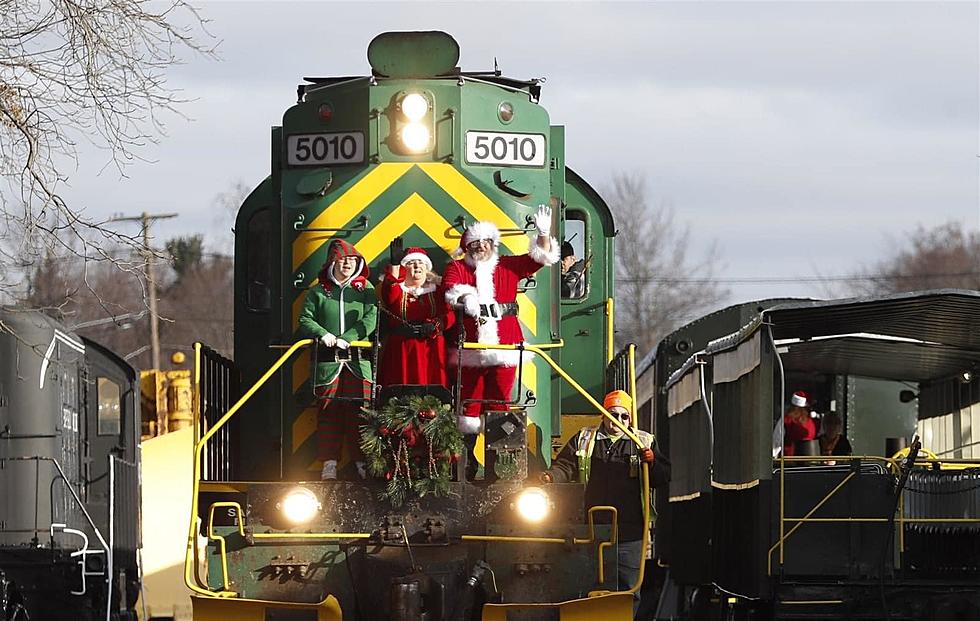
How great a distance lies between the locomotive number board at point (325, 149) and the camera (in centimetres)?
1044

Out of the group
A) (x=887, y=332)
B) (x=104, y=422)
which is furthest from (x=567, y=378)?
(x=104, y=422)

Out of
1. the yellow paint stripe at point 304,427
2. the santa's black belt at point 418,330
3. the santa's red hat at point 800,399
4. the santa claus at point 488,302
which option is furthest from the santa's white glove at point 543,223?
the santa's red hat at point 800,399

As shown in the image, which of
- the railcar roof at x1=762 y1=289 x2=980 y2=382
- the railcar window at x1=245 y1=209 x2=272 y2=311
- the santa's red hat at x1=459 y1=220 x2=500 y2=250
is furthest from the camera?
the railcar window at x1=245 y1=209 x2=272 y2=311

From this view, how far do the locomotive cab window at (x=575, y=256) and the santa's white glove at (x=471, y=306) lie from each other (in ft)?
6.88

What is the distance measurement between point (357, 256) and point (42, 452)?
6447mm

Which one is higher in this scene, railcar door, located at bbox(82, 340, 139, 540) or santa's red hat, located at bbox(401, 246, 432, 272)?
santa's red hat, located at bbox(401, 246, 432, 272)

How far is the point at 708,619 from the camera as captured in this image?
502 inches

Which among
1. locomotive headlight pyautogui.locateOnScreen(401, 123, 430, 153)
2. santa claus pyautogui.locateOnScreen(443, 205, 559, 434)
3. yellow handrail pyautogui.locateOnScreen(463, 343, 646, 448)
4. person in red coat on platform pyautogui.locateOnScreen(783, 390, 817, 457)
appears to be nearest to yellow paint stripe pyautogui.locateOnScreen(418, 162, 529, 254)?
locomotive headlight pyautogui.locateOnScreen(401, 123, 430, 153)

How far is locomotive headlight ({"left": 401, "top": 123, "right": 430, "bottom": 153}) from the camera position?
10367 mm

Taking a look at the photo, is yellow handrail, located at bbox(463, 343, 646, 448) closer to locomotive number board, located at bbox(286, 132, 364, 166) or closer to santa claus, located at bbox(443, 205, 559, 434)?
santa claus, located at bbox(443, 205, 559, 434)

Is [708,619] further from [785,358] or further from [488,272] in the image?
[488,272]

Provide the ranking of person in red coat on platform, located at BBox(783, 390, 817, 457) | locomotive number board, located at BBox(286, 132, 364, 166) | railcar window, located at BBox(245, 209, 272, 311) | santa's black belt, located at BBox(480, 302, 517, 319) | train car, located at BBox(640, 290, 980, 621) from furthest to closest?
person in red coat on platform, located at BBox(783, 390, 817, 457) → railcar window, located at BBox(245, 209, 272, 311) → train car, located at BBox(640, 290, 980, 621) → locomotive number board, located at BBox(286, 132, 364, 166) → santa's black belt, located at BBox(480, 302, 517, 319)

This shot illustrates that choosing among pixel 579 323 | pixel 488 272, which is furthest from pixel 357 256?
pixel 579 323

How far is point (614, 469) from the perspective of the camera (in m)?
9.55
